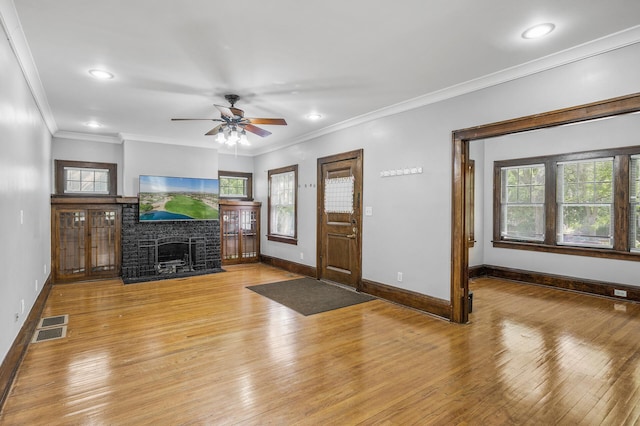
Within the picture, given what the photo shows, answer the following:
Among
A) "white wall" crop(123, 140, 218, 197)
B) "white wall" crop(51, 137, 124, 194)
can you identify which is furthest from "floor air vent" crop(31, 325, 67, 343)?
"white wall" crop(51, 137, 124, 194)

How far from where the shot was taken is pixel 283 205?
732cm

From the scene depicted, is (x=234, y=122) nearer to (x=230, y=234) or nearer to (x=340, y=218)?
(x=340, y=218)

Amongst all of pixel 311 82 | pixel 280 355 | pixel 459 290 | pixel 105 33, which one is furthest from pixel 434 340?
pixel 105 33

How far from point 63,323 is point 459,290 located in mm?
4500

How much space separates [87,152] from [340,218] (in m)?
5.07

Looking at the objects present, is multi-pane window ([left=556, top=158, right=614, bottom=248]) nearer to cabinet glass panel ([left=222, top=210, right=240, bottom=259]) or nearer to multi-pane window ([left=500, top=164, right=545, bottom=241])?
multi-pane window ([left=500, top=164, right=545, bottom=241])

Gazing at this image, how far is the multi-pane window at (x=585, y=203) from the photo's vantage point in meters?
5.39

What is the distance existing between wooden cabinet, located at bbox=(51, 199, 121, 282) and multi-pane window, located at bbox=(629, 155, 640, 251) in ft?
27.9

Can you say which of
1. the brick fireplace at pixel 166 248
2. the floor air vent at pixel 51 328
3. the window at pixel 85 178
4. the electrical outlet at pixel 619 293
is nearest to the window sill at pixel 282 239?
the brick fireplace at pixel 166 248

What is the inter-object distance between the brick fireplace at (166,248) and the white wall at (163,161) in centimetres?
62

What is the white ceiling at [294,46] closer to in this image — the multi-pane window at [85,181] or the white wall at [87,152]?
the white wall at [87,152]

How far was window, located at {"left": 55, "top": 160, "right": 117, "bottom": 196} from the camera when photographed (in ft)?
20.7

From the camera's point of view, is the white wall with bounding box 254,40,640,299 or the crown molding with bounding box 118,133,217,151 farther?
the crown molding with bounding box 118,133,217,151

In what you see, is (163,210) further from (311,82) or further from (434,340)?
(434,340)
